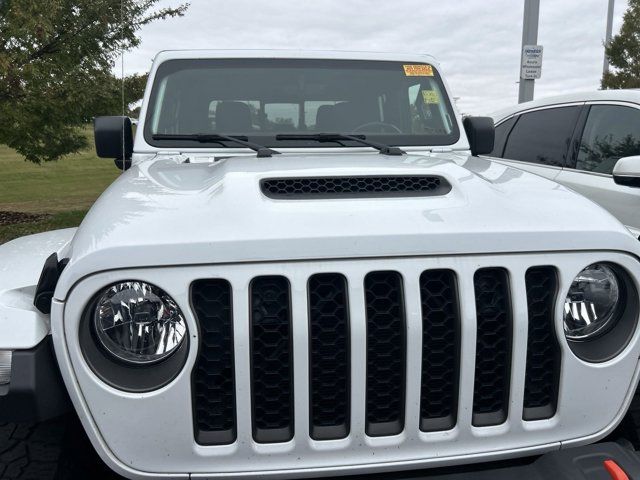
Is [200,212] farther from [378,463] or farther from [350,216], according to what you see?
[378,463]

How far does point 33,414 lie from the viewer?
156cm

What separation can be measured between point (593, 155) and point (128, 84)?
6621mm

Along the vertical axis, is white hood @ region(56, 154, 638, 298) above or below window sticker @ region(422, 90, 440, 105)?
below

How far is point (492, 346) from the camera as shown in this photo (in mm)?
1657

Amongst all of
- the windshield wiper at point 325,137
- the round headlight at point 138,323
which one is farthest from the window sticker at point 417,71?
the round headlight at point 138,323

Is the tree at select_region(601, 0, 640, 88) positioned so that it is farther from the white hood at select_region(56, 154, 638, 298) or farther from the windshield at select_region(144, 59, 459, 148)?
the white hood at select_region(56, 154, 638, 298)

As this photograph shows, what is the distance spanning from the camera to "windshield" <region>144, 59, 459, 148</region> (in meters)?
3.17

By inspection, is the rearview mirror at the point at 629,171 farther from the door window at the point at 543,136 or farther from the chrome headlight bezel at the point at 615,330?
the door window at the point at 543,136

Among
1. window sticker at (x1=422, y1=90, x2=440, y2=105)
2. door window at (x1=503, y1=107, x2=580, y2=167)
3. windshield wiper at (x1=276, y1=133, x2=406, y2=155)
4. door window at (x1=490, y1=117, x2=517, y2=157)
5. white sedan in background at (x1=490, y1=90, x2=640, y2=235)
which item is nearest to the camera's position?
windshield wiper at (x1=276, y1=133, x2=406, y2=155)

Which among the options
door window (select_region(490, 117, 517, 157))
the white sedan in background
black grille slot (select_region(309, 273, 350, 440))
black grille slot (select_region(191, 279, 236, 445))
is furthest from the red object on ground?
door window (select_region(490, 117, 517, 157))

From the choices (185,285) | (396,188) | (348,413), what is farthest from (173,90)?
(348,413)

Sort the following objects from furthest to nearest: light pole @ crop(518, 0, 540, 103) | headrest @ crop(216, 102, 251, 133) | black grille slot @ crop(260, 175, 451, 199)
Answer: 1. light pole @ crop(518, 0, 540, 103)
2. headrest @ crop(216, 102, 251, 133)
3. black grille slot @ crop(260, 175, 451, 199)

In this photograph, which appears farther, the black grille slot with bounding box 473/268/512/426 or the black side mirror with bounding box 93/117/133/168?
the black side mirror with bounding box 93/117/133/168

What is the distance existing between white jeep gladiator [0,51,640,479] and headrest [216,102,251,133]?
1.31 m
